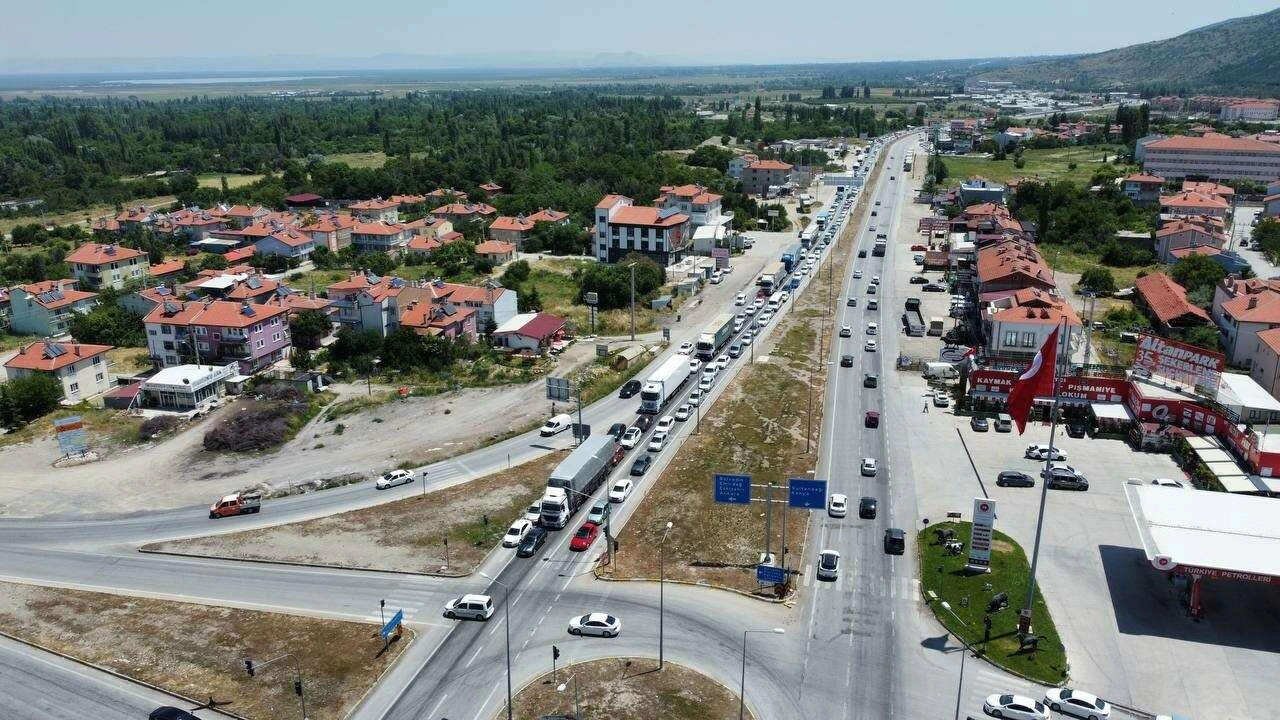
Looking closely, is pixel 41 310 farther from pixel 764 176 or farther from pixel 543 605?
pixel 764 176

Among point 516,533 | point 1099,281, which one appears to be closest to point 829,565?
point 516,533

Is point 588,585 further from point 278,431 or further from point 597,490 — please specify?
point 278,431

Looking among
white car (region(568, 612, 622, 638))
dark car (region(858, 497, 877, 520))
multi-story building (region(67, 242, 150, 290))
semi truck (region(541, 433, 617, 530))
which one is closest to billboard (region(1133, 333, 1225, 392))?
dark car (region(858, 497, 877, 520))

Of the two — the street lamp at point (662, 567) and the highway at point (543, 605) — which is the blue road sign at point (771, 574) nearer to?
the highway at point (543, 605)

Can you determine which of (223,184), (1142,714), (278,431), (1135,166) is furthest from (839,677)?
(1135,166)

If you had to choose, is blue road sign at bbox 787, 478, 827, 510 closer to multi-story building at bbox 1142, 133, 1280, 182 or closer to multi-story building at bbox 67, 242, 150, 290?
multi-story building at bbox 67, 242, 150, 290
